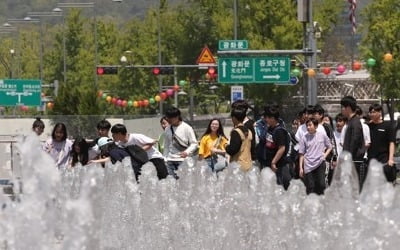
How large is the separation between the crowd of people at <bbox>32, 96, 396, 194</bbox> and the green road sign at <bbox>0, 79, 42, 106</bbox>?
47.5 m

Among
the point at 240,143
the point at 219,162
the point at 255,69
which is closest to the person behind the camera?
the point at 240,143

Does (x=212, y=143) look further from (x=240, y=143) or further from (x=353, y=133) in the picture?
(x=353, y=133)

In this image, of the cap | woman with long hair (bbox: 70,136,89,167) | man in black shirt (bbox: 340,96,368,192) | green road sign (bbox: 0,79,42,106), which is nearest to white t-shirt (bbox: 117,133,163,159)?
the cap

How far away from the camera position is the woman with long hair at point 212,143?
15953 millimetres

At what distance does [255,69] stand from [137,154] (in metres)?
22.2

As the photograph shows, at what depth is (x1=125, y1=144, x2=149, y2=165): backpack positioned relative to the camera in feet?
48.0

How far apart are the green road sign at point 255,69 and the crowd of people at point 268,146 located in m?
20.2

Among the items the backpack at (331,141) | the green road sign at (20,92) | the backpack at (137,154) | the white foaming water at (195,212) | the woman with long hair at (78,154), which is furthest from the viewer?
the green road sign at (20,92)

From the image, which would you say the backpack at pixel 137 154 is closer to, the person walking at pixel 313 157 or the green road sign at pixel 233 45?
the person walking at pixel 313 157

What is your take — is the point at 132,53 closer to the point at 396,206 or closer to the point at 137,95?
the point at 137,95

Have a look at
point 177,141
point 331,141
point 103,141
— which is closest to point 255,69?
point 177,141

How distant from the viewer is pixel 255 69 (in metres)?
36.7

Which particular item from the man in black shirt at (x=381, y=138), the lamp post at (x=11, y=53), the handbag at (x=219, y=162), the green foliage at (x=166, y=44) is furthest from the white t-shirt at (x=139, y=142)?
the lamp post at (x=11, y=53)

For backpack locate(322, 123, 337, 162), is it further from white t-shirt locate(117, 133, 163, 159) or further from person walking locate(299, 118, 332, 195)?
white t-shirt locate(117, 133, 163, 159)
